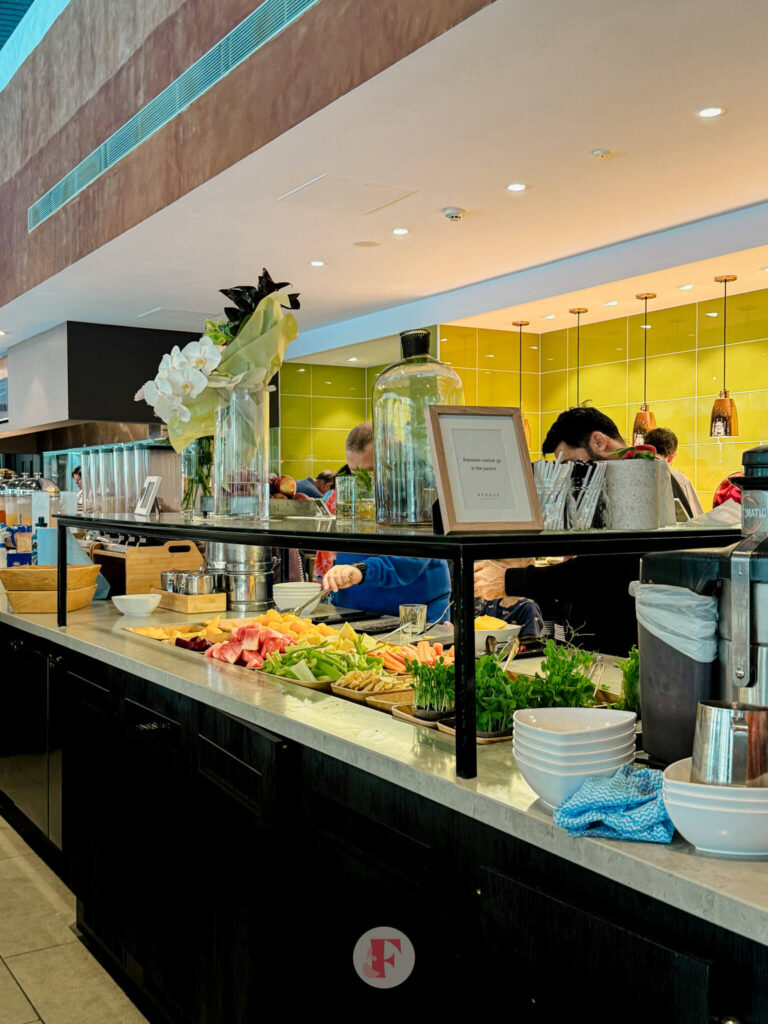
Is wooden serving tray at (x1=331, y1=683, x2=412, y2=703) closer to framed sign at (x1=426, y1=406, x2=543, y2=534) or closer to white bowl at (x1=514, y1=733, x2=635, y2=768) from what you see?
framed sign at (x1=426, y1=406, x2=543, y2=534)

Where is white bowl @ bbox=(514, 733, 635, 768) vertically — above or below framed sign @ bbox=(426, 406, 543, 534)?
below

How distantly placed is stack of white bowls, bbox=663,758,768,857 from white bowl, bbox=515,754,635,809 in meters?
0.17

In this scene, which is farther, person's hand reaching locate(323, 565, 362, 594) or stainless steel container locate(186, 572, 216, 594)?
stainless steel container locate(186, 572, 216, 594)

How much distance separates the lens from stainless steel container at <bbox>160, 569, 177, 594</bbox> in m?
3.85

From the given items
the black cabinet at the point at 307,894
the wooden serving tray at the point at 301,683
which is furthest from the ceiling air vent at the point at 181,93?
the wooden serving tray at the point at 301,683

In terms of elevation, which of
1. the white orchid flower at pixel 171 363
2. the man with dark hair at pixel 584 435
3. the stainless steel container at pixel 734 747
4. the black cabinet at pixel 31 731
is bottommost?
the black cabinet at pixel 31 731

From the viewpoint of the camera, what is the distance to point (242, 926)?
2176mm

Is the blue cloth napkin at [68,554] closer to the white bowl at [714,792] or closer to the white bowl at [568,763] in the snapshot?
the white bowl at [568,763]

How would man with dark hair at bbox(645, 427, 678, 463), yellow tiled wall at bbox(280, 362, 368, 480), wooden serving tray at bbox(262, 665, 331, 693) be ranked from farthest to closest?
1. yellow tiled wall at bbox(280, 362, 368, 480)
2. man with dark hair at bbox(645, 427, 678, 463)
3. wooden serving tray at bbox(262, 665, 331, 693)

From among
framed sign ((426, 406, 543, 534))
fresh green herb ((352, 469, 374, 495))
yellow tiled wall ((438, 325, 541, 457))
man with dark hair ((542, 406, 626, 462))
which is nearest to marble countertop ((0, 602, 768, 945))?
framed sign ((426, 406, 543, 534))

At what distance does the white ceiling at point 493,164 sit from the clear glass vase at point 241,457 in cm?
155

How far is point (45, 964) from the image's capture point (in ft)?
10.1

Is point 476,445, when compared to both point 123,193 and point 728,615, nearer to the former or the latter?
point 728,615

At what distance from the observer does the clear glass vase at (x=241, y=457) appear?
2859 mm
